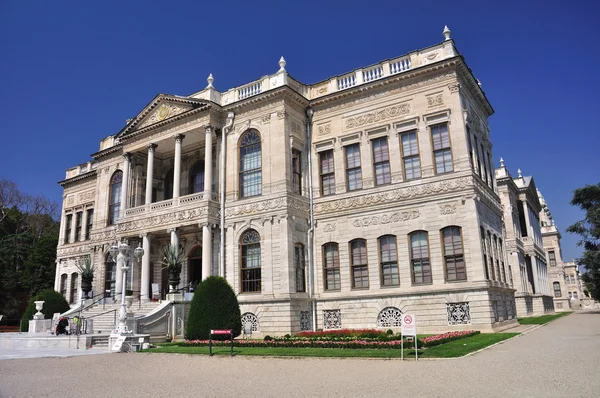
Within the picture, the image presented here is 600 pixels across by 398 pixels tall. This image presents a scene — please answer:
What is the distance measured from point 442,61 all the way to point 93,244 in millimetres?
26395

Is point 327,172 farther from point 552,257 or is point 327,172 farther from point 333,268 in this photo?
point 552,257

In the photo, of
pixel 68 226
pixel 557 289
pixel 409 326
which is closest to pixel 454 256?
pixel 409 326

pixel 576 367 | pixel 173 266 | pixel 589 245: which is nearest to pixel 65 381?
pixel 576 367

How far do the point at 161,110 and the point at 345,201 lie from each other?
41.7ft


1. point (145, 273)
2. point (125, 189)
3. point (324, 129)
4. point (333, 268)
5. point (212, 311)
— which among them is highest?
point (324, 129)

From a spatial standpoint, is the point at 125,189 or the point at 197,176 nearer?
the point at 125,189

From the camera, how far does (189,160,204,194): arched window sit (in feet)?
100

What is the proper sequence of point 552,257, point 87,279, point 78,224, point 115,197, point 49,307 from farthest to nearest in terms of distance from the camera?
point 552,257 < point 78,224 < point 115,197 < point 87,279 < point 49,307

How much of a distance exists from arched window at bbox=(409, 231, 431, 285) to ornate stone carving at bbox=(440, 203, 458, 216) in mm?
1308

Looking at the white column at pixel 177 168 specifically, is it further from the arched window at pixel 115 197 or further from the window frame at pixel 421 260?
the window frame at pixel 421 260

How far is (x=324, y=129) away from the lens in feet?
86.8

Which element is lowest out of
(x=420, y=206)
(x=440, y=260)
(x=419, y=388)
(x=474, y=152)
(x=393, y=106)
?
(x=419, y=388)

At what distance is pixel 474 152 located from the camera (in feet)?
78.4

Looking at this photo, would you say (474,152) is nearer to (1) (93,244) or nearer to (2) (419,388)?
(2) (419,388)
